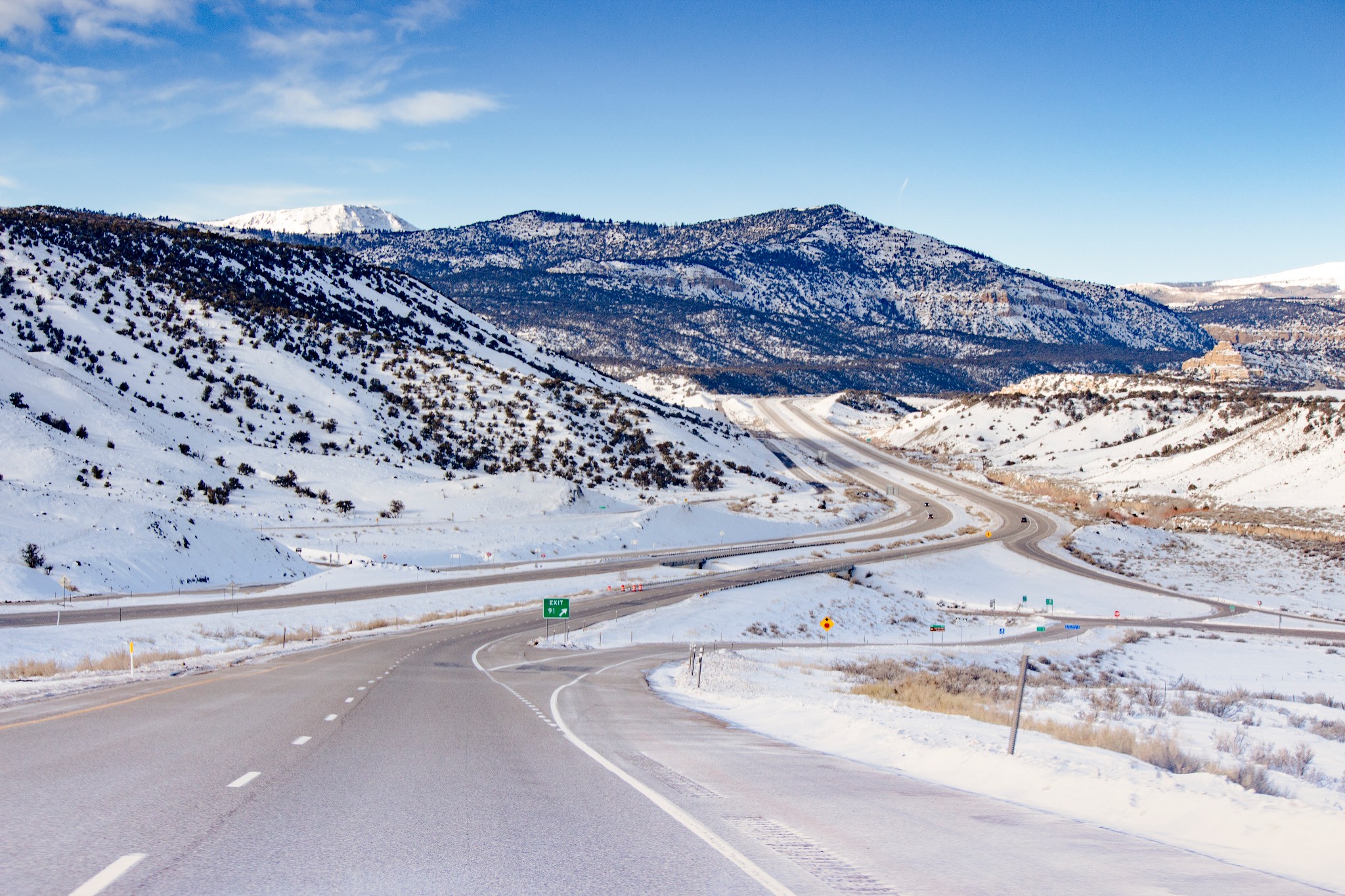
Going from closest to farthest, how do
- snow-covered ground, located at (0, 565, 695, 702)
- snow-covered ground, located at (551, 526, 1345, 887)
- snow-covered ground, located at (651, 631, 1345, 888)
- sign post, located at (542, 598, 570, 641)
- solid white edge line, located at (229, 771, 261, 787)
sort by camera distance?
snow-covered ground, located at (651, 631, 1345, 888) → solid white edge line, located at (229, 771, 261, 787) → snow-covered ground, located at (551, 526, 1345, 887) → snow-covered ground, located at (0, 565, 695, 702) → sign post, located at (542, 598, 570, 641)

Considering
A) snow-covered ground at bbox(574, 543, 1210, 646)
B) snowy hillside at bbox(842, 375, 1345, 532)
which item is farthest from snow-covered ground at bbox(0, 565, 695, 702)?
snowy hillside at bbox(842, 375, 1345, 532)

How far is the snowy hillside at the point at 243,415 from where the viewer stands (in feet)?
147

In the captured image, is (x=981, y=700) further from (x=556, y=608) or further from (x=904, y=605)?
(x=904, y=605)

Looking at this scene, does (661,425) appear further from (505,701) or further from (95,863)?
(95,863)

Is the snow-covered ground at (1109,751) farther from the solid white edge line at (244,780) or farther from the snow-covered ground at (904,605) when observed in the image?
the snow-covered ground at (904,605)

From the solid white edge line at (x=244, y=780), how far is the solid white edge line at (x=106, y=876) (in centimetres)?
228

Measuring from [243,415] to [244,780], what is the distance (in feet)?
211

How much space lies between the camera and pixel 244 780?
312 inches

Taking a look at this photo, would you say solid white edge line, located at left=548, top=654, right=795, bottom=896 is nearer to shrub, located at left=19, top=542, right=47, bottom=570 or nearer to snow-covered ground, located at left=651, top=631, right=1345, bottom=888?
snow-covered ground, located at left=651, top=631, right=1345, bottom=888

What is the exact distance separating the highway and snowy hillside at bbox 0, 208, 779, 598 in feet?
A: 106

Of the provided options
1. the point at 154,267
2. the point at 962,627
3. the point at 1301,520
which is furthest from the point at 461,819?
the point at 154,267

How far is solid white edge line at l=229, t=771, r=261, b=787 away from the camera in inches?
304

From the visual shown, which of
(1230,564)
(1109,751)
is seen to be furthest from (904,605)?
(1109,751)

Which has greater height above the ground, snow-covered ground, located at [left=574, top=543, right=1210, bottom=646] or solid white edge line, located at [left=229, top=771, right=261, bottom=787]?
solid white edge line, located at [left=229, top=771, right=261, bottom=787]
